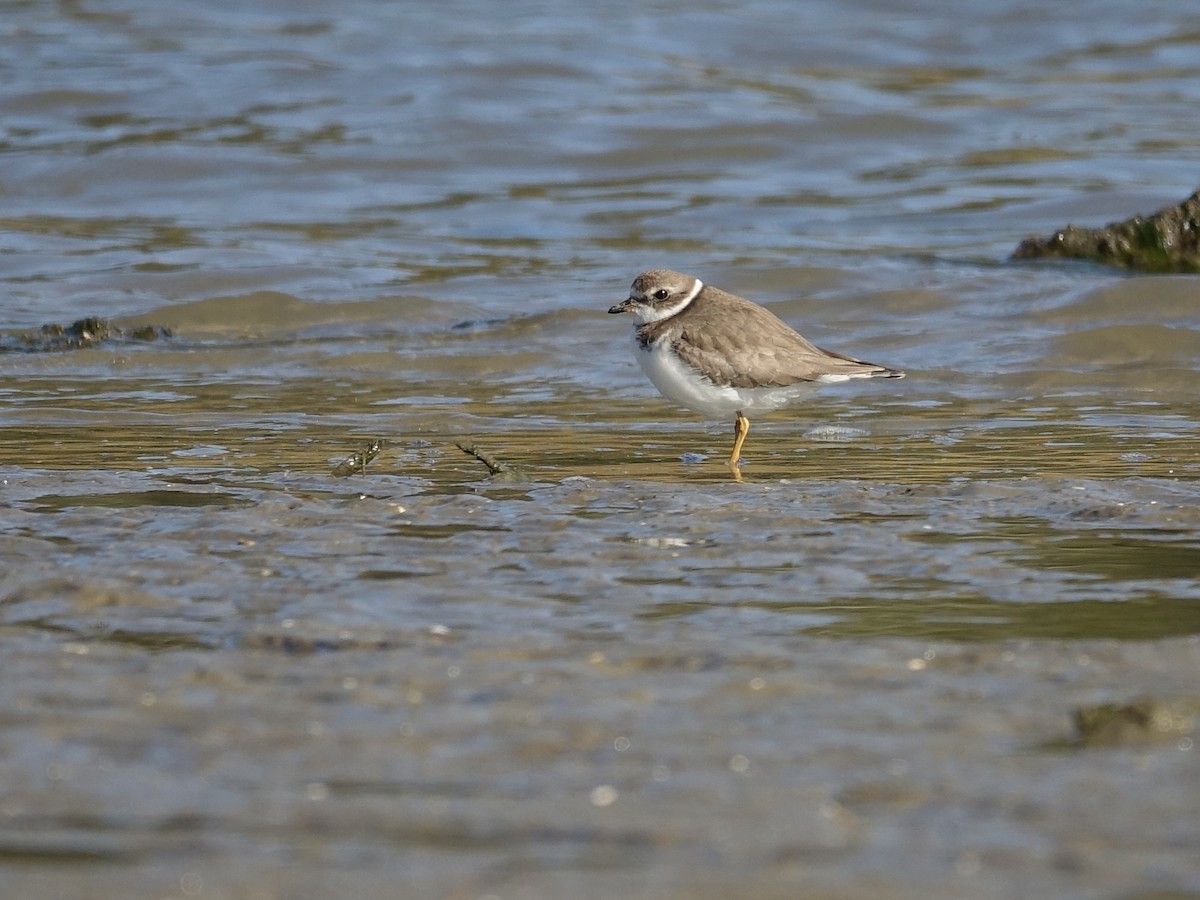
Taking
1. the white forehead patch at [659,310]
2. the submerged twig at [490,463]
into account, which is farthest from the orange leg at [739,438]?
the submerged twig at [490,463]

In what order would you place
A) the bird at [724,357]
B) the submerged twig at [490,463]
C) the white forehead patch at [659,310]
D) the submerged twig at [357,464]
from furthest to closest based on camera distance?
the white forehead patch at [659,310]
the bird at [724,357]
the submerged twig at [357,464]
the submerged twig at [490,463]

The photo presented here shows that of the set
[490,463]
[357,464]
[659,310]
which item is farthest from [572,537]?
[659,310]

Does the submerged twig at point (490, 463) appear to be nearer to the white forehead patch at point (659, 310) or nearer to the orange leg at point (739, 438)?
the orange leg at point (739, 438)

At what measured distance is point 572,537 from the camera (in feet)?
19.2

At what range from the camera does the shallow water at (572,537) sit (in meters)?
3.36

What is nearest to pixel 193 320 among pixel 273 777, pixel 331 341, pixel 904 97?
pixel 331 341

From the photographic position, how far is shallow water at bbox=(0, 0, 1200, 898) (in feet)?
11.0

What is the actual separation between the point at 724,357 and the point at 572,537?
2.08 m

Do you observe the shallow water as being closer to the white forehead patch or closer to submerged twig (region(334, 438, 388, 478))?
submerged twig (region(334, 438, 388, 478))

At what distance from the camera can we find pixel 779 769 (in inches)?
143

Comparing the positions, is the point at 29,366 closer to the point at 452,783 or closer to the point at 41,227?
the point at 41,227

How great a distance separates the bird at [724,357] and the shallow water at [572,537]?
13.6 inches

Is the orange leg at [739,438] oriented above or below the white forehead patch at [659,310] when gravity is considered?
below

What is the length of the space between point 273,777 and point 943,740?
4.99ft
